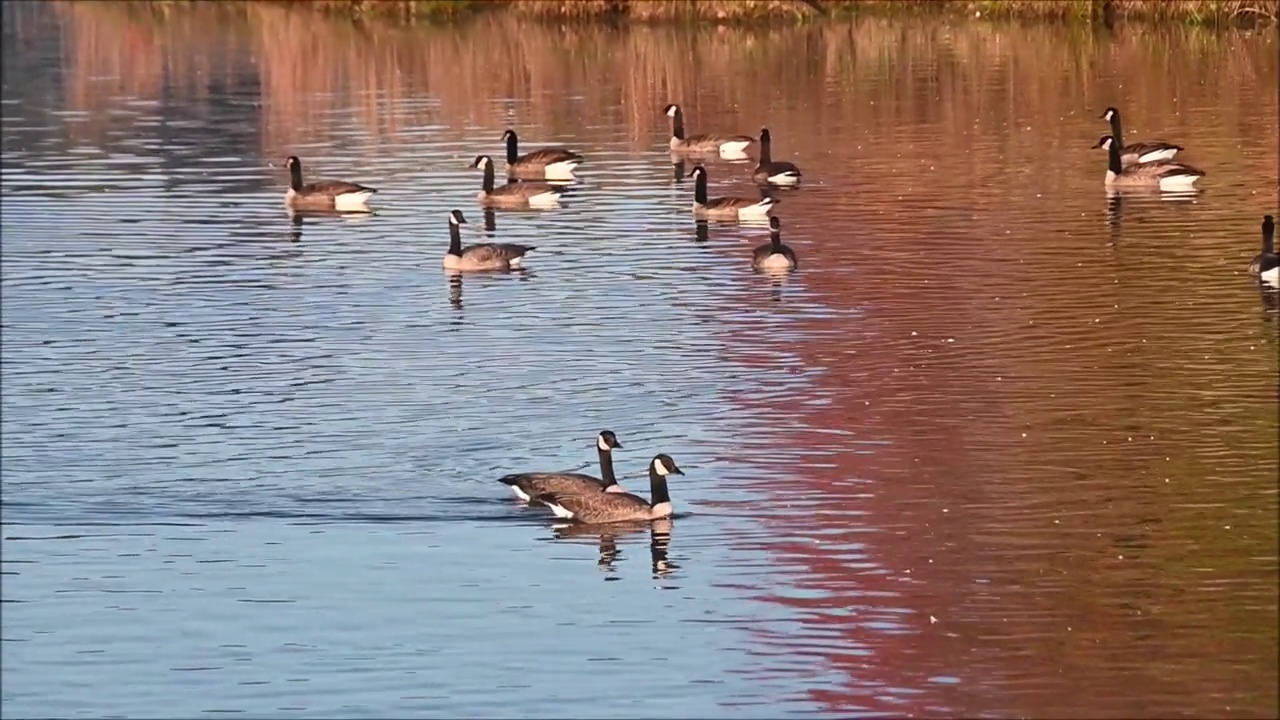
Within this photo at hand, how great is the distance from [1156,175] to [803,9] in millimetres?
25758

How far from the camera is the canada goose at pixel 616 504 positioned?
51.5 ft

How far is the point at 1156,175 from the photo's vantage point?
1216 inches

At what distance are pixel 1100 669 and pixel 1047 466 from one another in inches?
174

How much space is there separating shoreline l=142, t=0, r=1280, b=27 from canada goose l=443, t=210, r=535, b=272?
90.5 ft

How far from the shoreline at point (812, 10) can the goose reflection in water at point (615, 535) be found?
37302 mm

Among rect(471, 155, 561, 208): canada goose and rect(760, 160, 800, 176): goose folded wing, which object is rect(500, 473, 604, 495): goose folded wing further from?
rect(760, 160, 800, 176): goose folded wing

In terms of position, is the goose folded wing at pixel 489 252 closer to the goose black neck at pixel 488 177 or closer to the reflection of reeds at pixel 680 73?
the goose black neck at pixel 488 177

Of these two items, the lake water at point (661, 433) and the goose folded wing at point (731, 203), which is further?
the goose folded wing at point (731, 203)

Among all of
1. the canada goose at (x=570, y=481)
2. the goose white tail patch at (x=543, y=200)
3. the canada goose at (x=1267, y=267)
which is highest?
the goose white tail patch at (x=543, y=200)

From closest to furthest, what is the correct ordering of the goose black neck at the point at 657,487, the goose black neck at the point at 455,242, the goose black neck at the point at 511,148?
the goose black neck at the point at 657,487 < the goose black neck at the point at 455,242 < the goose black neck at the point at 511,148

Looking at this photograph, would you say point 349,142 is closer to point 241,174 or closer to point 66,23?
point 241,174

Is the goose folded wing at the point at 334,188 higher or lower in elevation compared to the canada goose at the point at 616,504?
higher

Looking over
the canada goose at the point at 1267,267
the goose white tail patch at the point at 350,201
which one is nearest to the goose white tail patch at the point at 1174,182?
the canada goose at the point at 1267,267

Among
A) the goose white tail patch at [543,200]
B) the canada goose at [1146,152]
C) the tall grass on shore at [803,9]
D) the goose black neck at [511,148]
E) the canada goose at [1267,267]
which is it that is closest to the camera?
the canada goose at [1267,267]
